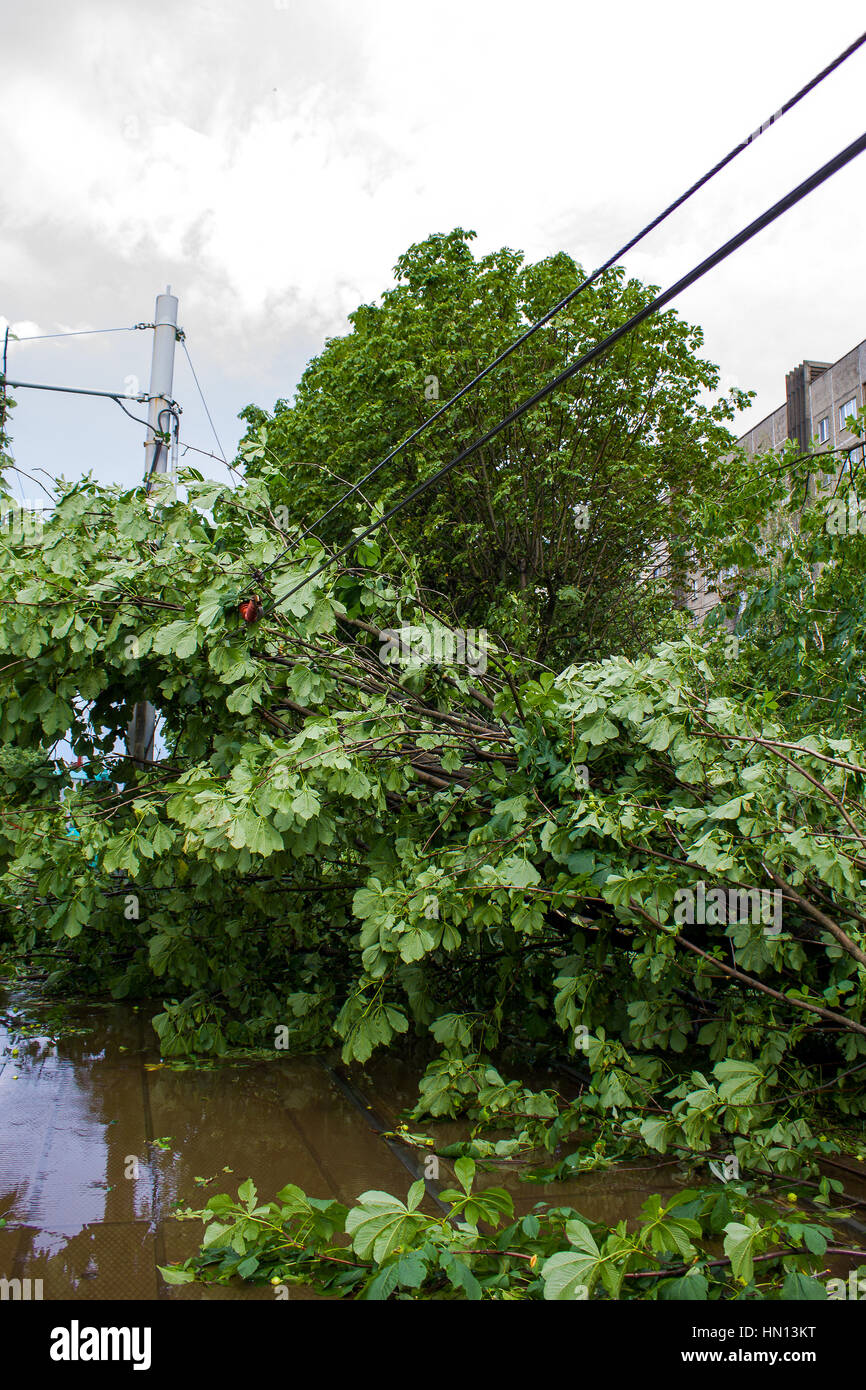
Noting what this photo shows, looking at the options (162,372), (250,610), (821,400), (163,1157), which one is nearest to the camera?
(163,1157)

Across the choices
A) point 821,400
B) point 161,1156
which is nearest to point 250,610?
point 161,1156

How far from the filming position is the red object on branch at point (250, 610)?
14.3ft

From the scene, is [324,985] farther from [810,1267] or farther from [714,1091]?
[810,1267]

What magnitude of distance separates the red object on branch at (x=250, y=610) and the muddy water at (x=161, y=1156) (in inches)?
88.5

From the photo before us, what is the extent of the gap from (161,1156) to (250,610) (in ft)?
7.59

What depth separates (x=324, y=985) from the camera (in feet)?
17.5

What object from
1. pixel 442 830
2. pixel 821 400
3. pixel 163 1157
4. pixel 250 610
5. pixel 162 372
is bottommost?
pixel 163 1157

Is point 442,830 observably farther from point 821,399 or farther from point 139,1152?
point 821,399

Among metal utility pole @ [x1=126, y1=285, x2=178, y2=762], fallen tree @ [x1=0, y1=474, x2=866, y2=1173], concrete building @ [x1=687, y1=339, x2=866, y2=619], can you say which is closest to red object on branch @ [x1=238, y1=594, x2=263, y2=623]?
fallen tree @ [x1=0, y1=474, x2=866, y2=1173]

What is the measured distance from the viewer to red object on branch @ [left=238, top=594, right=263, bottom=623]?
4.35 meters

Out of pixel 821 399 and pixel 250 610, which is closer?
pixel 250 610

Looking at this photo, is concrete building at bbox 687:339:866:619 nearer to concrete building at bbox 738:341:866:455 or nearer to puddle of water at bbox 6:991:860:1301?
concrete building at bbox 738:341:866:455

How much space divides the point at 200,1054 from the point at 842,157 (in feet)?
16.7

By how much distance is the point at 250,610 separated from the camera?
14.3ft
